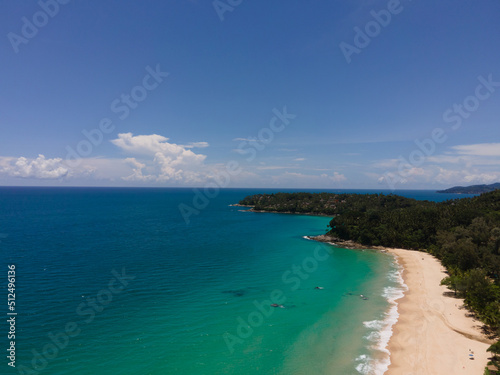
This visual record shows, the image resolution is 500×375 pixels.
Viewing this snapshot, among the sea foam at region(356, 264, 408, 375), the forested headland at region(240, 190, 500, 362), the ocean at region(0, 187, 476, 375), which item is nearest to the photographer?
the sea foam at region(356, 264, 408, 375)

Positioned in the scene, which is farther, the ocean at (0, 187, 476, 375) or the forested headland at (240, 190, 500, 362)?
the forested headland at (240, 190, 500, 362)

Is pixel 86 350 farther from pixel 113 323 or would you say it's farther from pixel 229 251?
pixel 229 251

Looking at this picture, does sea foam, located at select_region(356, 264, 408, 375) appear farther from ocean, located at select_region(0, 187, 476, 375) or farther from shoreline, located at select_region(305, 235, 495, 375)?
shoreline, located at select_region(305, 235, 495, 375)

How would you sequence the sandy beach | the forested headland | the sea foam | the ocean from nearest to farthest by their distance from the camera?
the sandy beach < the sea foam < the ocean < the forested headland

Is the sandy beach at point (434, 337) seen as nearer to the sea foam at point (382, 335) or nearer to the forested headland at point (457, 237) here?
the sea foam at point (382, 335)

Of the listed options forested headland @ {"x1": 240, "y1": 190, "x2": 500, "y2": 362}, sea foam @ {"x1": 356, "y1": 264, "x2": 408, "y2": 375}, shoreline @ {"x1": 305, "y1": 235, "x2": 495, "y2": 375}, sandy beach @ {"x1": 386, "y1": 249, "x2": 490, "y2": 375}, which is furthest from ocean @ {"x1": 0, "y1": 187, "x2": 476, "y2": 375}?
forested headland @ {"x1": 240, "y1": 190, "x2": 500, "y2": 362}

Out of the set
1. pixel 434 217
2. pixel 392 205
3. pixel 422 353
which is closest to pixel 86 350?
pixel 422 353
